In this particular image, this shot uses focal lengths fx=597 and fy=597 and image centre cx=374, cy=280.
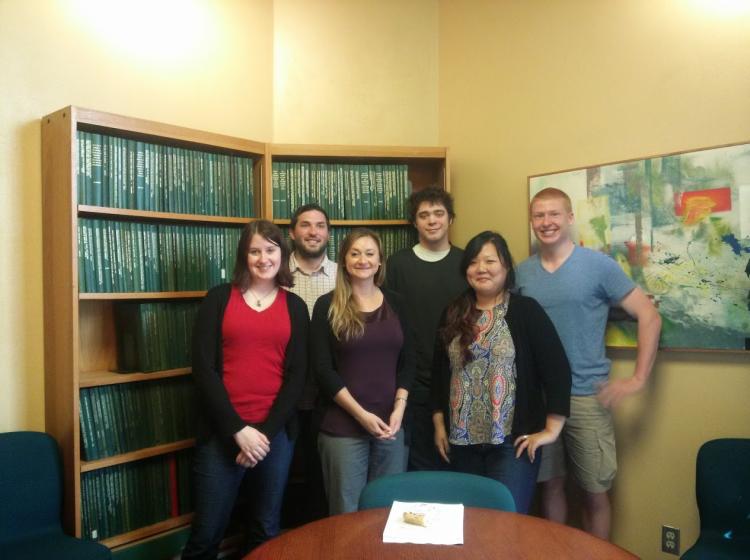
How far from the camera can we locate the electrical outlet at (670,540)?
8.07ft

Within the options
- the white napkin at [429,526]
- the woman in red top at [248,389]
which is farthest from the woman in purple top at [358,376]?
the white napkin at [429,526]

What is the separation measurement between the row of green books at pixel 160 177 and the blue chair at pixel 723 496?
2176 millimetres

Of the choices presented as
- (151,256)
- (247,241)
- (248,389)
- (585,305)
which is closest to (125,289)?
(151,256)

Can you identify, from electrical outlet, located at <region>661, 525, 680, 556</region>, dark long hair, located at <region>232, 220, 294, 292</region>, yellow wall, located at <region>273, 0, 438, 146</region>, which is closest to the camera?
dark long hair, located at <region>232, 220, 294, 292</region>

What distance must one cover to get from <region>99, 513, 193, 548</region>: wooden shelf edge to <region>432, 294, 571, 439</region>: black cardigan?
4.99ft

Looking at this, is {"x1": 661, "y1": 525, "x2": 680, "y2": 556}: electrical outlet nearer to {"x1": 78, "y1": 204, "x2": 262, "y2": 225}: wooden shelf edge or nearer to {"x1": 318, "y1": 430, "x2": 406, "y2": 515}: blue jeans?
{"x1": 318, "y1": 430, "x2": 406, "y2": 515}: blue jeans

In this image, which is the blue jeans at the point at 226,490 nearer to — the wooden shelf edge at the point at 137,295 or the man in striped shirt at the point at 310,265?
the man in striped shirt at the point at 310,265

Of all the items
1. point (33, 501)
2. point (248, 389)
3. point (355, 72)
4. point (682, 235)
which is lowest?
point (33, 501)

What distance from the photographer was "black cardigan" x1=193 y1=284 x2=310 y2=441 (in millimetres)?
2092

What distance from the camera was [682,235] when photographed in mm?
2406

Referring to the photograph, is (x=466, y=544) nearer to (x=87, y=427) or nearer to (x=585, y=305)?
(x=585, y=305)

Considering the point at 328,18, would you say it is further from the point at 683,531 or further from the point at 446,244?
the point at 683,531

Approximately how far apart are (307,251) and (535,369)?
112 centimetres

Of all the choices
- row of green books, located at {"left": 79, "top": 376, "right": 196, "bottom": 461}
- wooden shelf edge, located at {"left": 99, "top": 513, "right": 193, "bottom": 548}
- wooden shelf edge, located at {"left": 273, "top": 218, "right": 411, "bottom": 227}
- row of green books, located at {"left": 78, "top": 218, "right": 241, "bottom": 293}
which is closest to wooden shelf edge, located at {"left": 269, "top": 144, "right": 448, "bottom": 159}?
wooden shelf edge, located at {"left": 273, "top": 218, "right": 411, "bottom": 227}
